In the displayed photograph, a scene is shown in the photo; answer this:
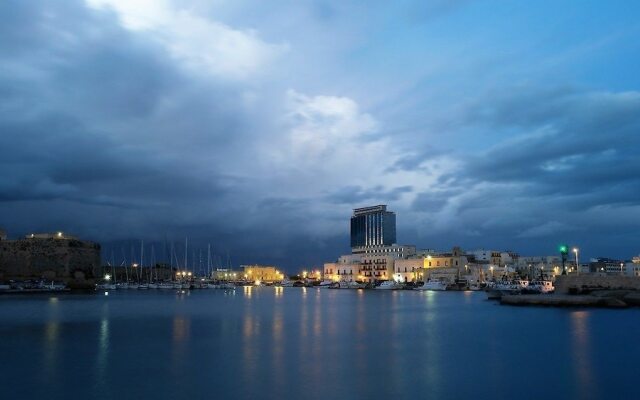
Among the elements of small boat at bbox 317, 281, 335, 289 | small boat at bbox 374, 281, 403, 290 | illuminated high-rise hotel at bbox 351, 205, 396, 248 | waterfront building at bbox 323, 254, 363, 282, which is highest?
illuminated high-rise hotel at bbox 351, 205, 396, 248

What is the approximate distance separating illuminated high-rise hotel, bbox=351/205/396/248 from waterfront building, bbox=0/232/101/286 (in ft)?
255

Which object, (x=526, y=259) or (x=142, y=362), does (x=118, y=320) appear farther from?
(x=526, y=259)

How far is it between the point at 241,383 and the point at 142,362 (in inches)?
199

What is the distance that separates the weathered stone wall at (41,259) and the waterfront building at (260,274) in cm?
7023

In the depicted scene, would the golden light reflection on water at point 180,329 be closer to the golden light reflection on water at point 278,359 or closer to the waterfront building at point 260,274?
the golden light reflection on water at point 278,359

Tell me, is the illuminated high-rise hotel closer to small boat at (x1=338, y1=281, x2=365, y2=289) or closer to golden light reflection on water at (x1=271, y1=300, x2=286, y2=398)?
small boat at (x1=338, y1=281, x2=365, y2=289)

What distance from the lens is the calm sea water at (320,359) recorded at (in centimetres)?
1480

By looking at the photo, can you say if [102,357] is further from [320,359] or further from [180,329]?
[180,329]

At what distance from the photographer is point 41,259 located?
104938mm

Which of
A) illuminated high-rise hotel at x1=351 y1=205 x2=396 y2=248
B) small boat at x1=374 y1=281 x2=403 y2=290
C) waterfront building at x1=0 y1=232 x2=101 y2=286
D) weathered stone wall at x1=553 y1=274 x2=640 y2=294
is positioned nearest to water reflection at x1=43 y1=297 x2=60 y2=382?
weathered stone wall at x1=553 y1=274 x2=640 y2=294

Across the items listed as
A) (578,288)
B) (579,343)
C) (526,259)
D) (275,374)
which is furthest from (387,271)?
(275,374)

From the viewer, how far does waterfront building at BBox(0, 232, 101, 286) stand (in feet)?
339

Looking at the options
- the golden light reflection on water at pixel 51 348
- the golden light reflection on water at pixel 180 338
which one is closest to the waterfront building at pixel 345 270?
the golden light reflection on water at pixel 180 338

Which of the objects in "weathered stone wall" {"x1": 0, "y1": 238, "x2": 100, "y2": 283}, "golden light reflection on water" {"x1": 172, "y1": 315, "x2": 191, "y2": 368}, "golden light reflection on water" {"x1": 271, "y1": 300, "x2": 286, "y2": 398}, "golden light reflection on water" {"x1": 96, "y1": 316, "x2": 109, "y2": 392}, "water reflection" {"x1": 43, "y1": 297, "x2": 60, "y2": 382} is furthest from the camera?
"weathered stone wall" {"x1": 0, "y1": 238, "x2": 100, "y2": 283}
